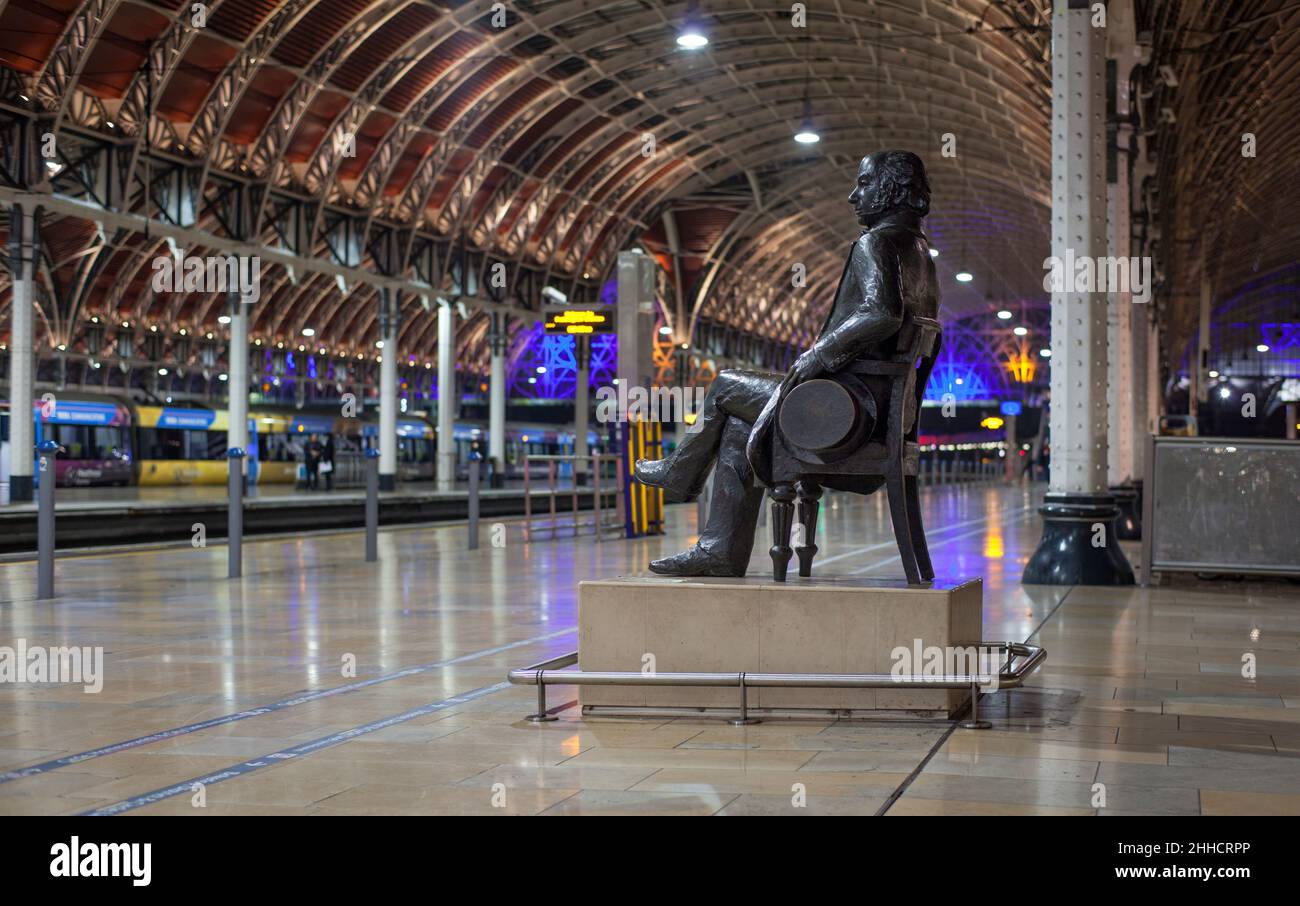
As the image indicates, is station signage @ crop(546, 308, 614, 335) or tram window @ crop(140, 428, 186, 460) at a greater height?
station signage @ crop(546, 308, 614, 335)

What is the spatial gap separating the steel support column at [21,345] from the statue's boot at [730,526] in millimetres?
25538

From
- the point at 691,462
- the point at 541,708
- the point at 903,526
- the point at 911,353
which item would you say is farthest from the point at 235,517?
the point at 911,353

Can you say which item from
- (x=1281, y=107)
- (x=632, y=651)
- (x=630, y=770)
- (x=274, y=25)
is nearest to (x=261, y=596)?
(x=632, y=651)

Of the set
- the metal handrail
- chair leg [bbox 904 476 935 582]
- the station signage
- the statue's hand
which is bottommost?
the metal handrail

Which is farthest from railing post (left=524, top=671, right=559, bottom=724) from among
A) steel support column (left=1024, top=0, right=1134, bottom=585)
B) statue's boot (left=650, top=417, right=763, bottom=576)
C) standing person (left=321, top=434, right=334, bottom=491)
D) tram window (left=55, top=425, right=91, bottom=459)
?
tram window (left=55, top=425, right=91, bottom=459)

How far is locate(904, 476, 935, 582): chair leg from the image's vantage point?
6.42m

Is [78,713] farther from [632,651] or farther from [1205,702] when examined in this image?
[1205,702]

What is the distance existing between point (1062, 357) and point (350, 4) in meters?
23.8

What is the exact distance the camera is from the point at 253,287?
128 ft

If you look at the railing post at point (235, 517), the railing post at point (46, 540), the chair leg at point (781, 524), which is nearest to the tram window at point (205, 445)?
the railing post at point (235, 517)

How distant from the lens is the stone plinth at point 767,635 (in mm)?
6023

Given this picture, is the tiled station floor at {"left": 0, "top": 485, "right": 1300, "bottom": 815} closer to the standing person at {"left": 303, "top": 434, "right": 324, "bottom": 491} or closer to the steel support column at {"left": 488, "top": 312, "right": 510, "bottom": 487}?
the standing person at {"left": 303, "top": 434, "right": 324, "bottom": 491}

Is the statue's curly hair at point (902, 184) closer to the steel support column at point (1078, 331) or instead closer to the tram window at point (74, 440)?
the steel support column at point (1078, 331)

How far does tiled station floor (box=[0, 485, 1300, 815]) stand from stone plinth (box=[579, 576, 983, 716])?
20 cm
